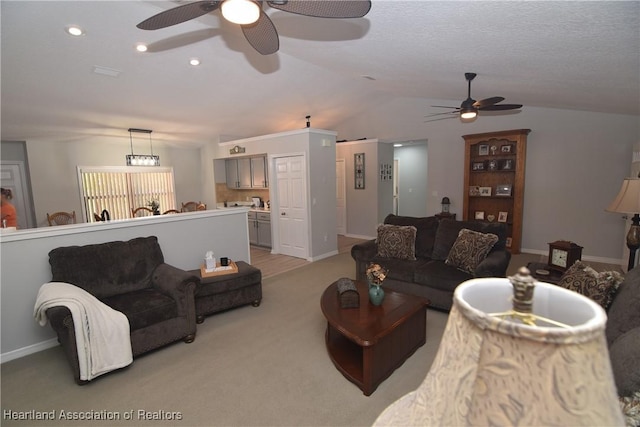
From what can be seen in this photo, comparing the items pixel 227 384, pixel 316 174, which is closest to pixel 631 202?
pixel 227 384

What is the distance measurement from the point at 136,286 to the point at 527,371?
3469 millimetres

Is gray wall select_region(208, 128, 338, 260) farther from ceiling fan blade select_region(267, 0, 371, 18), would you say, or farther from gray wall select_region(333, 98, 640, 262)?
ceiling fan blade select_region(267, 0, 371, 18)

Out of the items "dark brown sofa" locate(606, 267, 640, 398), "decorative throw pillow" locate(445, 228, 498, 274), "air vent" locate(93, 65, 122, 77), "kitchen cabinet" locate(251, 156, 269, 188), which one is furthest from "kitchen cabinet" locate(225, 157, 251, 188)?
"dark brown sofa" locate(606, 267, 640, 398)

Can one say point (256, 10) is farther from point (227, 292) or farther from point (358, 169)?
point (358, 169)

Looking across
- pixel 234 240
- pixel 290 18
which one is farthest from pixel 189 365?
pixel 290 18

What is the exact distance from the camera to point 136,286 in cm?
308

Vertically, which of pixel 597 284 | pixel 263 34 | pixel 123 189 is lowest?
pixel 597 284

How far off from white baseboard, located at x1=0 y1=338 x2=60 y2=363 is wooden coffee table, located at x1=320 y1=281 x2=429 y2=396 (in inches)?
104

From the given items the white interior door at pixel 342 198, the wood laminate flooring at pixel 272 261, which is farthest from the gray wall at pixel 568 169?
the wood laminate flooring at pixel 272 261

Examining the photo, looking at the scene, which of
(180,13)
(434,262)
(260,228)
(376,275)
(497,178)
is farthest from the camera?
(260,228)

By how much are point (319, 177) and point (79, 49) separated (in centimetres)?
367

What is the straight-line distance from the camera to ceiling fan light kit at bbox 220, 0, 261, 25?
62.6 inches

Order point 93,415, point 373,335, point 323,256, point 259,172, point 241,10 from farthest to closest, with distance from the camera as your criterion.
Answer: point 259,172, point 323,256, point 373,335, point 93,415, point 241,10

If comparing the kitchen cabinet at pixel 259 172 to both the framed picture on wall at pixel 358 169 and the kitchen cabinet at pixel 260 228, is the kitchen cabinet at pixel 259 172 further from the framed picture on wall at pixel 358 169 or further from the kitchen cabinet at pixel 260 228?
the framed picture on wall at pixel 358 169
